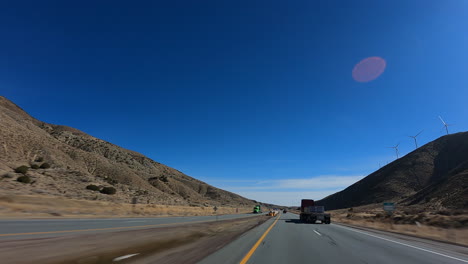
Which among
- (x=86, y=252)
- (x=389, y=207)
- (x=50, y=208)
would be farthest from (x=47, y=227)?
(x=389, y=207)

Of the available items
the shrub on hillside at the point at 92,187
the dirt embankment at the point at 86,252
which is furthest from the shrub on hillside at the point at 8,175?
the dirt embankment at the point at 86,252

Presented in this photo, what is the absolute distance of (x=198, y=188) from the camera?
149500 millimetres

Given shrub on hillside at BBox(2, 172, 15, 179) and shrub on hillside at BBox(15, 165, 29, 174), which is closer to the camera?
shrub on hillside at BBox(2, 172, 15, 179)

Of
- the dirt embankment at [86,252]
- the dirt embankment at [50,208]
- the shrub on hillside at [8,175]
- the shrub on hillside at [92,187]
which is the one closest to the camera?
the dirt embankment at [86,252]

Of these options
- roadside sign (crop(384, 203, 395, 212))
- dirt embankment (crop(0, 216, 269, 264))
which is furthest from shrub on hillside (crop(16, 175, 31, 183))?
roadside sign (crop(384, 203, 395, 212))

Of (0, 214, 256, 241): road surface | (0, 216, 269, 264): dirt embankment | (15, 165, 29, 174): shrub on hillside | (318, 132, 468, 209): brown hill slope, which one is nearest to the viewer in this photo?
(0, 216, 269, 264): dirt embankment

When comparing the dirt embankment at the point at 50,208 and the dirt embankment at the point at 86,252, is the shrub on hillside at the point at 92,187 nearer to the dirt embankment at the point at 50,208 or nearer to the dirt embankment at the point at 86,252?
the dirt embankment at the point at 50,208

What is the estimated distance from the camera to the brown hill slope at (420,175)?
79588 mm

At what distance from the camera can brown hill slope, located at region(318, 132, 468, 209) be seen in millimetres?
79588

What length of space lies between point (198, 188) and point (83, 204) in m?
117

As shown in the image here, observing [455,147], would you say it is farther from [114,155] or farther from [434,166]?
[114,155]

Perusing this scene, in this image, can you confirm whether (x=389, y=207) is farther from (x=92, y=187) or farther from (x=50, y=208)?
(x=92, y=187)

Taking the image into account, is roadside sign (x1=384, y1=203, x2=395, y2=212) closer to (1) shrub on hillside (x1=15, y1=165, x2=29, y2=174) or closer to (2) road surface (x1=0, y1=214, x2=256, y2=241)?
(2) road surface (x1=0, y1=214, x2=256, y2=241)

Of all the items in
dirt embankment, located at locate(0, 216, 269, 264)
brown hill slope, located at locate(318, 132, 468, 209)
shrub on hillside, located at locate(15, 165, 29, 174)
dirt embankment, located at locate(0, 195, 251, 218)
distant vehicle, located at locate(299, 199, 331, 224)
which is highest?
brown hill slope, located at locate(318, 132, 468, 209)
